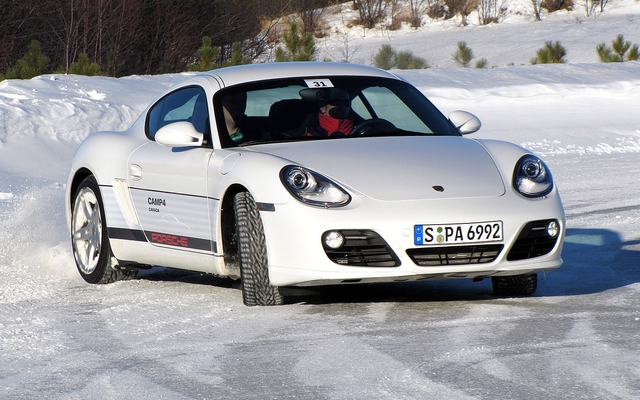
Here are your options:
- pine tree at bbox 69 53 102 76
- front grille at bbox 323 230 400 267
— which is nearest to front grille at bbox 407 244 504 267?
front grille at bbox 323 230 400 267

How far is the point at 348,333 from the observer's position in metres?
5.20

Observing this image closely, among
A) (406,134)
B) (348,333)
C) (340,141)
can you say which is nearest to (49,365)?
(348,333)

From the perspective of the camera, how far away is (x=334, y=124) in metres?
6.71

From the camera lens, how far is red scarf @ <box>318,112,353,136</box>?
21.8 ft

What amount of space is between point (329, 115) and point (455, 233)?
4.80ft

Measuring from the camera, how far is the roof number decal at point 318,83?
6.99 m

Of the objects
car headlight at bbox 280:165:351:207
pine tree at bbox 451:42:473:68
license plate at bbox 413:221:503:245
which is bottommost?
pine tree at bbox 451:42:473:68

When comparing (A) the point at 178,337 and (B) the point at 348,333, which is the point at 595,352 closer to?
(B) the point at 348,333

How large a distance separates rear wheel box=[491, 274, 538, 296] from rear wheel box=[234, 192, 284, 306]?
4.20 ft

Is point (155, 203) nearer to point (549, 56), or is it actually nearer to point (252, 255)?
point (252, 255)

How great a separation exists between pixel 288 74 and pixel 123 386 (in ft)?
10.6

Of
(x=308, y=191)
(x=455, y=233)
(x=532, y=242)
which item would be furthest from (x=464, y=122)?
(x=308, y=191)

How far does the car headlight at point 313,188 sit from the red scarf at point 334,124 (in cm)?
89

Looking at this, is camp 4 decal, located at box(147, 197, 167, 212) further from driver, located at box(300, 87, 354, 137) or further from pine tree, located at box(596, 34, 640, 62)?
pine tree, located at box(596, 34, 640, 62)
